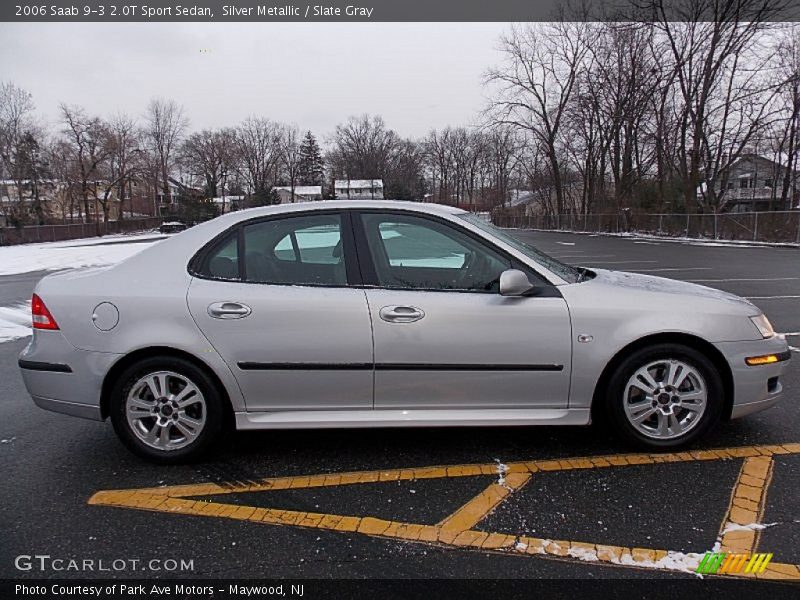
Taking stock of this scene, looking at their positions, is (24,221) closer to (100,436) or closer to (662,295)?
(100,436)

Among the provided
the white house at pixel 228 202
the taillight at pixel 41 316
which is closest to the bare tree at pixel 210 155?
the white house at pixel 228 202

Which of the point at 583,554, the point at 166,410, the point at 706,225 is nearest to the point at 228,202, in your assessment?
the point at 706,225

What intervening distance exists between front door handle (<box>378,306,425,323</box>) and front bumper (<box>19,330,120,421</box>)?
1644mm

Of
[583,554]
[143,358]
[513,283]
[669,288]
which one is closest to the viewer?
[583,554]

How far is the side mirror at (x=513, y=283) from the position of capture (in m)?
2.96

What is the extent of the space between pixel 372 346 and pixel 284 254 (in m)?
0.86

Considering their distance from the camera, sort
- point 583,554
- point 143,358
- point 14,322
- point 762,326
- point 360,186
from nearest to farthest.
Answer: point 583,554, point 143,358, point 762,326, point 14,322, point 360,186

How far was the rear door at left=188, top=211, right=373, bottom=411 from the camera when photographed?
3.00 metres

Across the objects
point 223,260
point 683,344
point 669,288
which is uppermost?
point 223,260

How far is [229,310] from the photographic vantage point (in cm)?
300

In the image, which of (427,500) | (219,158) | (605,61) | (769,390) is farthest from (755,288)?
(219,158)

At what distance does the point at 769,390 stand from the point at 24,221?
5101cm

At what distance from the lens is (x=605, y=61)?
35562 millimetres

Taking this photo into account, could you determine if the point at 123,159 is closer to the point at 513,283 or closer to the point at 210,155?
the point at 210,155
